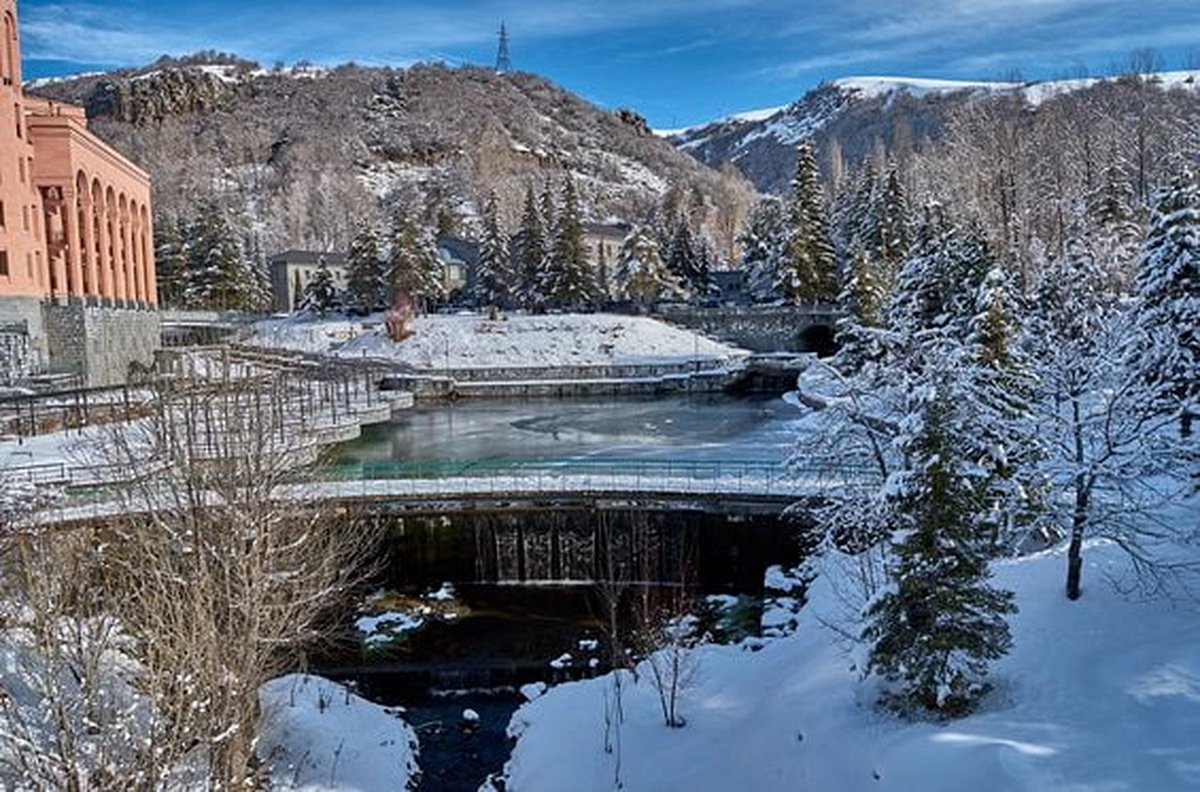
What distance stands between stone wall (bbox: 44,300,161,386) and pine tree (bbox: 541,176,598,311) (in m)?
36.4

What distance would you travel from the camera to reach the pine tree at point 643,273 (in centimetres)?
7619

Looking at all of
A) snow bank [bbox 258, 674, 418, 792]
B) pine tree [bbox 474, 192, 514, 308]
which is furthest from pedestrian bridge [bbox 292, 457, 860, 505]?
pine tree [bbox 474, 192, 514, 308]

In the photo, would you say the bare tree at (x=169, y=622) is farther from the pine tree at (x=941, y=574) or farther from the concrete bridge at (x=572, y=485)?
the pine tree at (x=941, y=574)

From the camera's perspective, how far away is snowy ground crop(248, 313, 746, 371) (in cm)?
6575

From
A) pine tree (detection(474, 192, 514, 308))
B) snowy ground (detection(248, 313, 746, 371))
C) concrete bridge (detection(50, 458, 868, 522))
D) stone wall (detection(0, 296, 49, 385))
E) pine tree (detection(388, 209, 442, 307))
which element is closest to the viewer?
concrete bridge (detection(50, 458, 868, 522))

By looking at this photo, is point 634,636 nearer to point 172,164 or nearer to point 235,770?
point 235,770

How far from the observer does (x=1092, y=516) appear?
14414 millimetres

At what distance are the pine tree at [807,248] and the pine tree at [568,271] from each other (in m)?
16.2

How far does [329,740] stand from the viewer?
15.3 meters

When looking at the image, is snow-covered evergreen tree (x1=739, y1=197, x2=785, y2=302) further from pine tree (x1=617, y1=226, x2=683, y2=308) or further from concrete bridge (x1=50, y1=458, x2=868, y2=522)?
concrete bridge (x1=50, y1=458, x2=868, y2=522)

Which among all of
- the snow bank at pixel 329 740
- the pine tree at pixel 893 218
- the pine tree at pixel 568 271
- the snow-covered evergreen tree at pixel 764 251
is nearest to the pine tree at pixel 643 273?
the pine tree at pixel 568 271

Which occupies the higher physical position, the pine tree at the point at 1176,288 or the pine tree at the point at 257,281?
the pine tree at the point at 257,281

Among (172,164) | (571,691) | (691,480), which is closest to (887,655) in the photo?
(571,691)

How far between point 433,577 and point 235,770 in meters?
14.6
